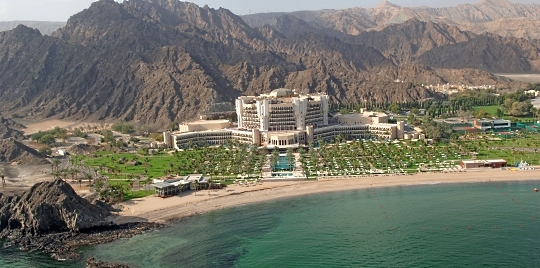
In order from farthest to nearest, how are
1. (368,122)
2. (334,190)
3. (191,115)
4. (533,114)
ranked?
(191,115) → (533,114) → (368,122) → (334,190)

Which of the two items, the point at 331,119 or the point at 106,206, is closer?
the point at 106,206

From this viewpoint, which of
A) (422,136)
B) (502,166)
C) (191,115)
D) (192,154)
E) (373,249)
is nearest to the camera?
(373,249)

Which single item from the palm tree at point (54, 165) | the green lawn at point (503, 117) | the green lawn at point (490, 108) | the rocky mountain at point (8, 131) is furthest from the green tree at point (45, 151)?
the green lawn at point (490, 108)

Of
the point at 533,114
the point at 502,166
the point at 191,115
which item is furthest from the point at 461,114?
the point at 191,115

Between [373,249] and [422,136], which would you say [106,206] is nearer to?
[373,249]

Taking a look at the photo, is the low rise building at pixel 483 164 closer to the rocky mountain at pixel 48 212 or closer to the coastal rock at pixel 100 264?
the rocky mountain at pixel 48 212

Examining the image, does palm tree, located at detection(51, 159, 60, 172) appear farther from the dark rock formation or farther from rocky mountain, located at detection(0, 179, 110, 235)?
rocky mountain, located at detection(0, 179, 110, 235)

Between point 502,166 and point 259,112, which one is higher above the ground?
point 259,112

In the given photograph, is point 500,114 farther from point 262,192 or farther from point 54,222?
point 54,222
